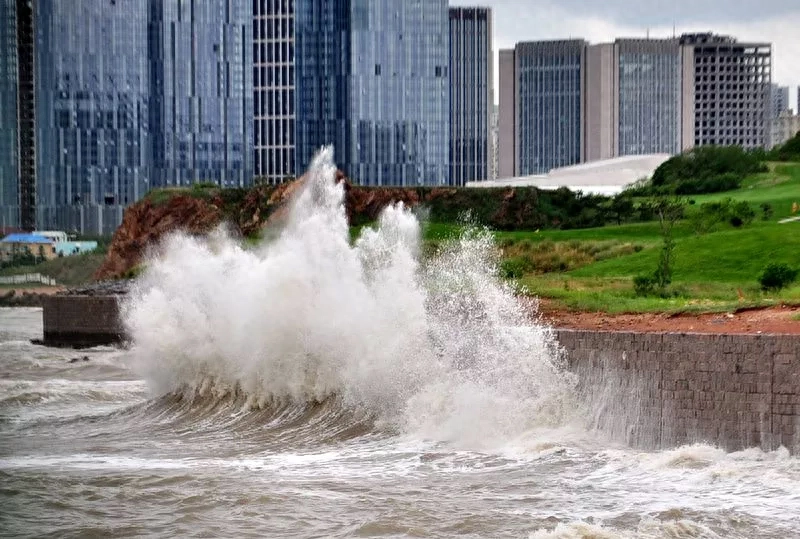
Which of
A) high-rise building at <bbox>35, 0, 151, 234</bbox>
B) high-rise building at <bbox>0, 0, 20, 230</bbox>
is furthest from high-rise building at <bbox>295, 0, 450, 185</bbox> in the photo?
high-rise building at <bbox>0, 0, 20, 230</bbox>

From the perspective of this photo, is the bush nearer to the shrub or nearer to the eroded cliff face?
the shrub

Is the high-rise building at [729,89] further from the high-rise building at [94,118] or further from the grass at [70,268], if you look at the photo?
the grass at [70,268]

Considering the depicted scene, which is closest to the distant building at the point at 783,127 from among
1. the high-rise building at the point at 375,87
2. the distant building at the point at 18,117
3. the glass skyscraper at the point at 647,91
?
the glass skyscraper at the point at 647,91

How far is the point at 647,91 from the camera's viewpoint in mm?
171000

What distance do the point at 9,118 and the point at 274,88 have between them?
25.2 meters

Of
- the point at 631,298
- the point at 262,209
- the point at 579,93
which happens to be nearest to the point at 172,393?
the point at 631,298

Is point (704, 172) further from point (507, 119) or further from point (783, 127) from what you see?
point (783, 127)

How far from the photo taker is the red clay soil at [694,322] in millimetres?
20172

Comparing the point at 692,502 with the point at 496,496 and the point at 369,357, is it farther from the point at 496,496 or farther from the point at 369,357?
the point at 369,357

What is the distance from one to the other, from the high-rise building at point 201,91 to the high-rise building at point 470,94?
2355 cm

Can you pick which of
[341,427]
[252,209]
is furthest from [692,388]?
[252,209]

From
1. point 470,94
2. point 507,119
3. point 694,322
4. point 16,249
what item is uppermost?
point 507,119

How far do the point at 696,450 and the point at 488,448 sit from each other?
3.02 meters

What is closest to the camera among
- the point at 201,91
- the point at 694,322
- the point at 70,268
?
the point at 694,322
